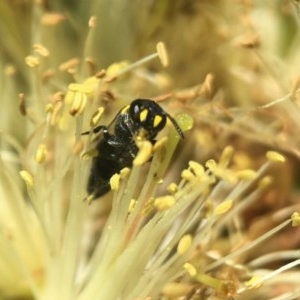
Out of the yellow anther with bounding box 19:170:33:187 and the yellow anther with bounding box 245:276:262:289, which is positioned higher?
the yellow anther with bounding box 19:170:33:187

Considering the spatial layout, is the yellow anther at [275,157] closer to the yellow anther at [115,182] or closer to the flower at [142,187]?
the flower at [142,187]

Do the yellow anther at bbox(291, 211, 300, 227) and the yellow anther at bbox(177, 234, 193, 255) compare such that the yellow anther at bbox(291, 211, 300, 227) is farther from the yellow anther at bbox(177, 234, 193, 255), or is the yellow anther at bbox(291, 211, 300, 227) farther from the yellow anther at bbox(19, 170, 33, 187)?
the yellow anther at bbox(19, 170, 33, 187)

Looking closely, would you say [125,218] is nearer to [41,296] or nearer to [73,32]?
[41,296]

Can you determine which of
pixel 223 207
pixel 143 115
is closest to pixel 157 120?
pixel 143 115

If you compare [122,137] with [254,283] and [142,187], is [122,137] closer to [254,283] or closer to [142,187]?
[142,187]

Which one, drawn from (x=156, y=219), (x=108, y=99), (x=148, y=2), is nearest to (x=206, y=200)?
(x=156, y=219)

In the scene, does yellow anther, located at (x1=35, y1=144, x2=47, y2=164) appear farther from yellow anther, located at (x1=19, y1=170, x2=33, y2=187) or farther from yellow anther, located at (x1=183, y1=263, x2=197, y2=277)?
yellow anther, located at (x1=183, y1=263, x2=197, y2=277)

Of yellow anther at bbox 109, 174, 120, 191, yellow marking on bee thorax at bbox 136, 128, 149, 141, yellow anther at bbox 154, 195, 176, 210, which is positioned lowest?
yellow anther at bbox 154, 195, 176, 210

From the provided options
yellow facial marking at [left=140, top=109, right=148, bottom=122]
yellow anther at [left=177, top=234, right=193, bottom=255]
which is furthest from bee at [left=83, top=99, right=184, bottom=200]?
yellow anther at [left=177, top=234, right=193, bottom=255]
